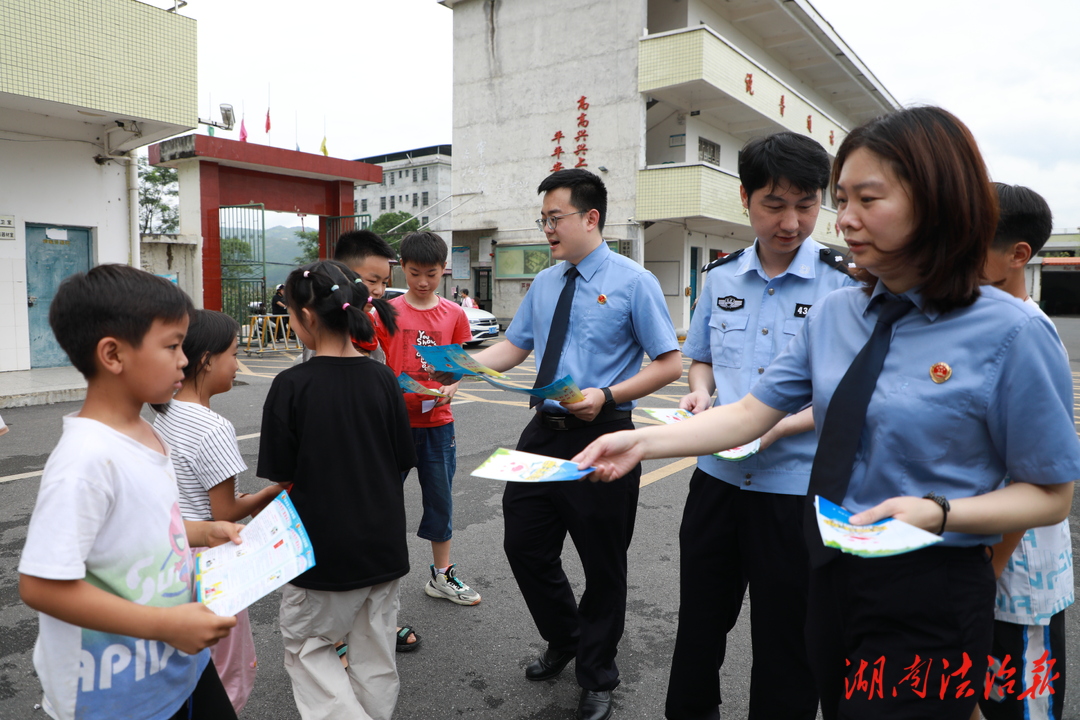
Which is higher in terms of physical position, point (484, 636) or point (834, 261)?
point (834, 261)

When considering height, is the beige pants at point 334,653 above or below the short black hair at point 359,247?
below

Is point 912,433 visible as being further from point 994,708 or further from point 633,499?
point 633,499

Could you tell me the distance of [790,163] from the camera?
2115 millimetres

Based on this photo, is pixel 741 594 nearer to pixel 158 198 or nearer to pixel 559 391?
pixel 559 391

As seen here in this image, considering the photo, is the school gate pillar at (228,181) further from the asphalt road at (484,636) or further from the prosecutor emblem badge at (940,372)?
the prosecutor emblem badge at (940,372)

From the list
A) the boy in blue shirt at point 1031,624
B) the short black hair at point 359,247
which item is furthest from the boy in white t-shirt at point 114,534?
Result: the short black hair at point 359,247

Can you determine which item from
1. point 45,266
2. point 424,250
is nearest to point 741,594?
point 424,250

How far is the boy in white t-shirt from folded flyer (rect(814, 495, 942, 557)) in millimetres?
1172

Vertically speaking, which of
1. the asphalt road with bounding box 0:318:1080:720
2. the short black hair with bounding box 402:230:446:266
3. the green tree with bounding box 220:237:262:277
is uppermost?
the green tree with bounding box 220:237:262:277

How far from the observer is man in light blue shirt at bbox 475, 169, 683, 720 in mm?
2588

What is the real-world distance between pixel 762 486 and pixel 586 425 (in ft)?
2.39

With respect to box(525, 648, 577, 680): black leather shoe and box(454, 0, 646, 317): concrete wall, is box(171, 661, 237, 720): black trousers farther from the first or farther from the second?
box(454, 0, 646, 317): concrete wall

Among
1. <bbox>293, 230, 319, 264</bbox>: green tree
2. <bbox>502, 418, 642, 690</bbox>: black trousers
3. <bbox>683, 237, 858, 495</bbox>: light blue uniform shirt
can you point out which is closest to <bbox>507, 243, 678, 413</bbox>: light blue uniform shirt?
<bbox>502, 418, 642, 690</bbox>: black trousers

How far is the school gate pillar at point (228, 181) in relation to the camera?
16391 millimetres
